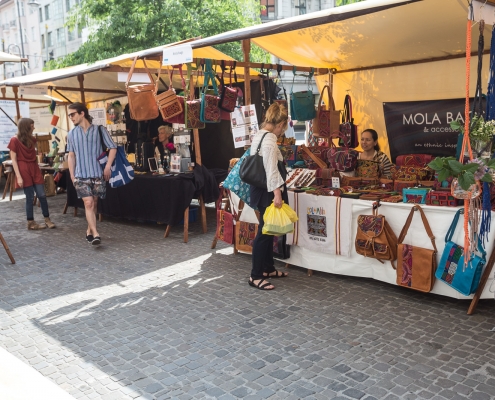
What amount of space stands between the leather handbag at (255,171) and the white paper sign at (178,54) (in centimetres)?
137

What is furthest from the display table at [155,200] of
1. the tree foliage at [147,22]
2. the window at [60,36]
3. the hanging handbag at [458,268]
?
the window at [60,36]

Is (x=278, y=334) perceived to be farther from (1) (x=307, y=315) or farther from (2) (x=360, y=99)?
(2) (x=360, y=99)

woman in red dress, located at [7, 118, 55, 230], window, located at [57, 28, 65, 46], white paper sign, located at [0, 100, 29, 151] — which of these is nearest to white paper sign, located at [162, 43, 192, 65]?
woman in red dress, located at [7, 118, 55, 230]

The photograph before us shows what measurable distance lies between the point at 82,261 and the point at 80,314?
170cm

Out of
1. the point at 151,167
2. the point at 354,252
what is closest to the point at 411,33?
the point at 354,252

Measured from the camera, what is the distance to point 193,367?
3.24 meters

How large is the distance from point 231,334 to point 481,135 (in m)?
2.19

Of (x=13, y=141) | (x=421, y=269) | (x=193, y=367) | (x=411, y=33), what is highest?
(x=411, y=33)

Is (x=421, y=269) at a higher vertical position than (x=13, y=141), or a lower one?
lower

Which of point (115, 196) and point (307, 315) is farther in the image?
point (115, 196)

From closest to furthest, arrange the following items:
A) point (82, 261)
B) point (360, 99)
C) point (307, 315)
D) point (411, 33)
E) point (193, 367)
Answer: point (193, 367) < point (307, 315) < point (411, 33) < point (82, 261) < point (360, 99)

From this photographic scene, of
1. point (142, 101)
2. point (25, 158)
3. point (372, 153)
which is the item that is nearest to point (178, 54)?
point (142, 101)

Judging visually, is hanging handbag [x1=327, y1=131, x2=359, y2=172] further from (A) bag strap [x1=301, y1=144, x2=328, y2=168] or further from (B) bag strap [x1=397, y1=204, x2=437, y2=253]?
(B) bag strap [x1=397, y1=204, x2=437, y2=253]

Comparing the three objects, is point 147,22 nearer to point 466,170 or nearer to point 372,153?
point 372,153
